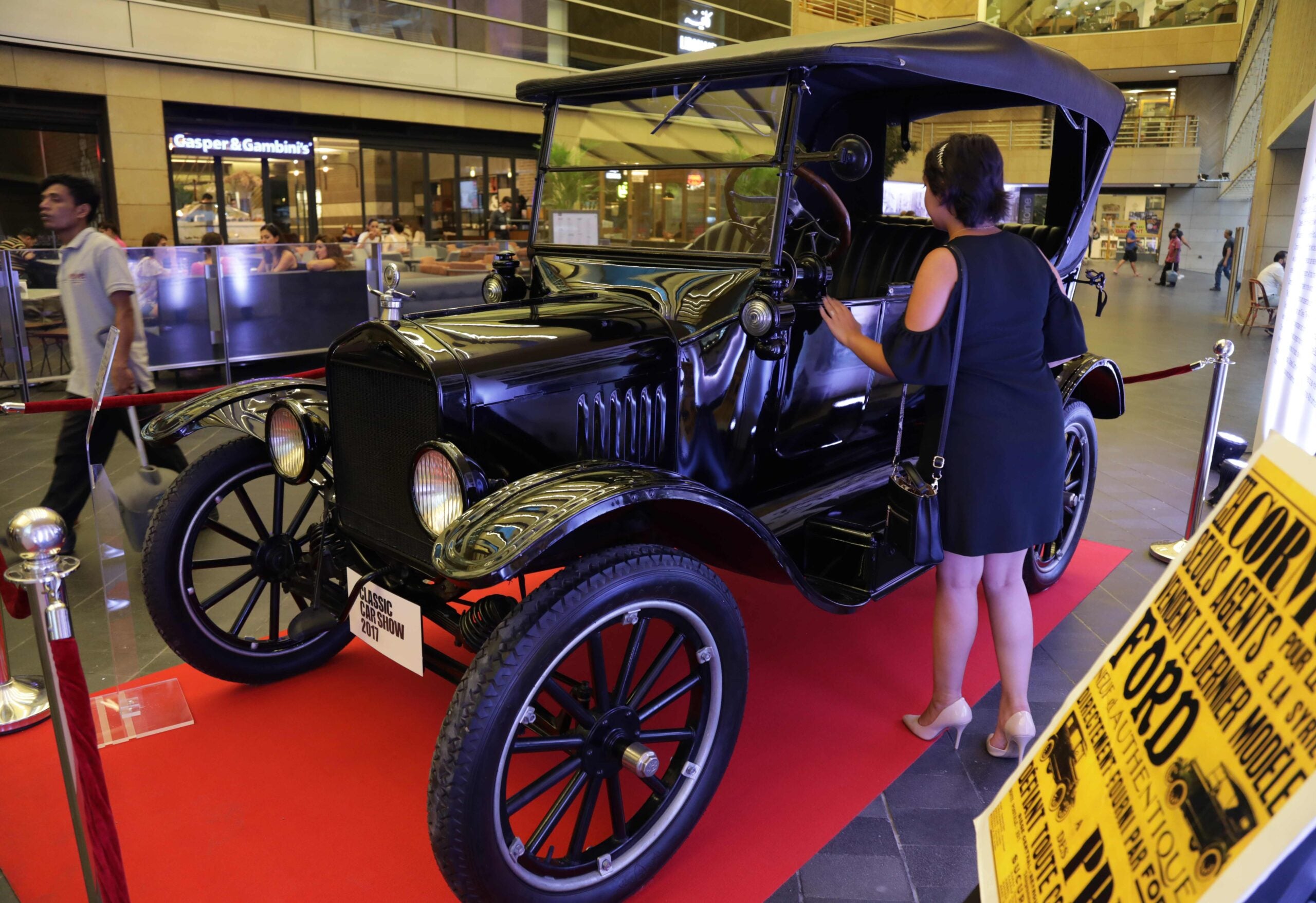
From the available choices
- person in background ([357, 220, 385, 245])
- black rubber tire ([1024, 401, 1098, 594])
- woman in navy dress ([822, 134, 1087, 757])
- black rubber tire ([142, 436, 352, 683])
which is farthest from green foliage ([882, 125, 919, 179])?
person in background ([357, 220, 385, 245])

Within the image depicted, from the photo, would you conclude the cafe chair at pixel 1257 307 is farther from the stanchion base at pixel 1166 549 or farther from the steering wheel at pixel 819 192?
the steering wheel at pixel 819 192

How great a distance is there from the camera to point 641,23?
55.9 feet

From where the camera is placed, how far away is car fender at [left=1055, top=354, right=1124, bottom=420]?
11.8ft

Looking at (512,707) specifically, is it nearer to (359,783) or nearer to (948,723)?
→ (359,783)

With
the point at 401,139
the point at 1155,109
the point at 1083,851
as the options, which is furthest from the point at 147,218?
the point at 1155,109

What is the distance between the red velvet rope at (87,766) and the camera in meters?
1.71

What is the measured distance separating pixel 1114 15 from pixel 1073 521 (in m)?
29.3

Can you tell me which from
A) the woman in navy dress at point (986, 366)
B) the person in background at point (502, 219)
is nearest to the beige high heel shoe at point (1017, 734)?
the woman in navy dress at point (986, 366)

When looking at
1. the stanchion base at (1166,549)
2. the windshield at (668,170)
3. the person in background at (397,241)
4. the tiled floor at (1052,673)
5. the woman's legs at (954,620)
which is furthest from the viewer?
the person in background at (397,241)

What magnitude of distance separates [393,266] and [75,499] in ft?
7.27

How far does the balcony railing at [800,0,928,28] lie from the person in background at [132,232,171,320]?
17.0 meters

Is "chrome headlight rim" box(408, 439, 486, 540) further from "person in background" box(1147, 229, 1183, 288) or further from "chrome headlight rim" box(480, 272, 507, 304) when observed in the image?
"person in background" box(1147, 229, 1183, 288)

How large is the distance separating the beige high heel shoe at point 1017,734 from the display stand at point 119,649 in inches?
97.7

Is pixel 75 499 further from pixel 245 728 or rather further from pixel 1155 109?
pixel 1155 109
